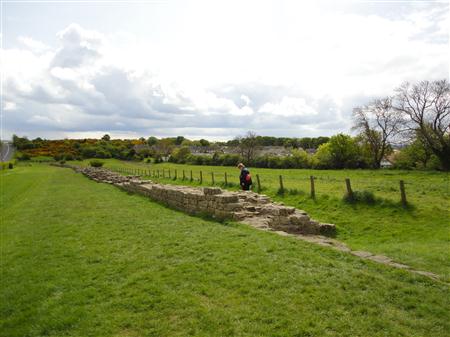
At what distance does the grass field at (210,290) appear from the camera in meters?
5.71

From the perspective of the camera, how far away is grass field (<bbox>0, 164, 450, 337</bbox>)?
18.7 ft

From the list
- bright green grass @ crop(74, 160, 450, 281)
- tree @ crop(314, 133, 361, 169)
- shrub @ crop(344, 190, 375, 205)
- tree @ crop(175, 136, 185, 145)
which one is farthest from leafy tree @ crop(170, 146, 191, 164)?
tree @ crop(175, 136, 185, 145)

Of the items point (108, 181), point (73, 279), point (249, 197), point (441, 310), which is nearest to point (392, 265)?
point (441, 310)

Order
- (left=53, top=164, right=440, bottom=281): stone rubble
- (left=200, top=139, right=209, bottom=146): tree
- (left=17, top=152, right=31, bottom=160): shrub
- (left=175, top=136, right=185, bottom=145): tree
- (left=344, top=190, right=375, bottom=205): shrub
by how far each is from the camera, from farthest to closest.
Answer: (left=175, top=136, right=185, bottom=145): tree, (left=200, top=139, right=209, bottom=146): tree, (left=17, top=152, right=31, bottom=160): shrub, (left=344, top=190, right=375, bottom=205): shrub, (left=53, top=164, right=440, bottom=281): stone rubble

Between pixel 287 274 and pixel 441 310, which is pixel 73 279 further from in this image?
pixel 441 310

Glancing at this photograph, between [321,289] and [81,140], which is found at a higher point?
[81,140]

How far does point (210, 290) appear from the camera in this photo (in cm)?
712

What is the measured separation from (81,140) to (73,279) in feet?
483

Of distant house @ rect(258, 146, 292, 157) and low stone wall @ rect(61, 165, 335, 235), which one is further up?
distant house @ rect(258, 146, 292, 157)

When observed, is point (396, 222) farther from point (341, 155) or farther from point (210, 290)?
point (341, 155)

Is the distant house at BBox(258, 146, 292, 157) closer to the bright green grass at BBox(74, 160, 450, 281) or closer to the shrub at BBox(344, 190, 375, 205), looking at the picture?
the bright green grass at BBox(74, 160, 450, 281)

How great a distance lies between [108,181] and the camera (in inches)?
1532

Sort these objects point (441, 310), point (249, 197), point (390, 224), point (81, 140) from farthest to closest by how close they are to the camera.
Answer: point (81, 140), point (249, 197), point (390, 224), point (441, 310)

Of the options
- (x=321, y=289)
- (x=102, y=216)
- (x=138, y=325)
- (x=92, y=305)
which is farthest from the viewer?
(x=102, y=216)
